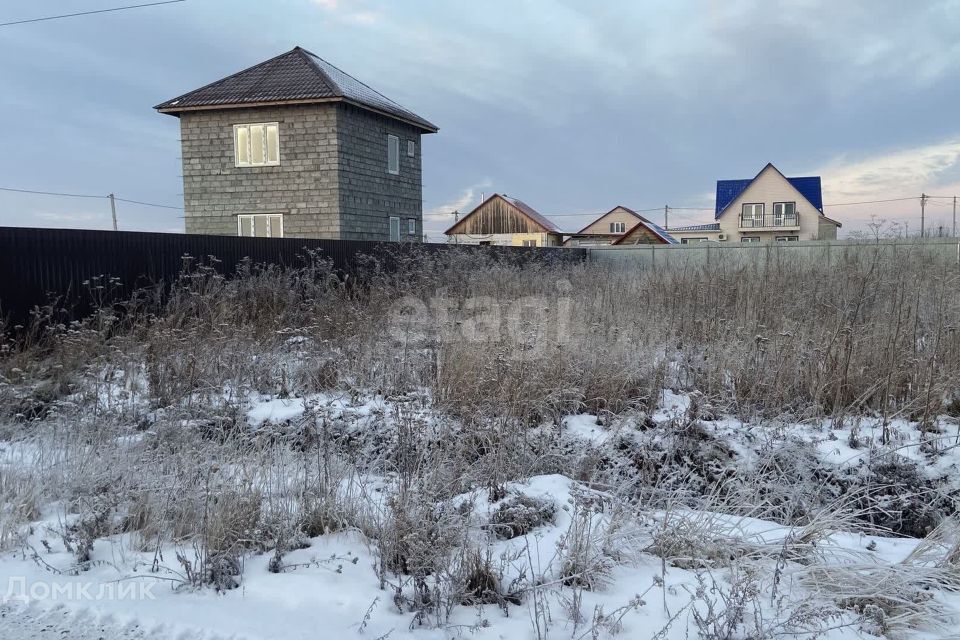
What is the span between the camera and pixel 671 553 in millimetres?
2752

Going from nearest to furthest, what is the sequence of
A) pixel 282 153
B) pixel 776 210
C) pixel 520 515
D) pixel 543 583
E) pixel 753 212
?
pixel 543 583, pixel 520 515, pixel 282 153, pixel 776 210, pixel 753 212

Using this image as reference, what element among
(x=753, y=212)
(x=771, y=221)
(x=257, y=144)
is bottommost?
(x=257, y=144)

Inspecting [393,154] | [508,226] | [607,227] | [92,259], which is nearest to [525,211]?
[508,226]

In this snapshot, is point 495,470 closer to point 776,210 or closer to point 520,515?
point 520,515

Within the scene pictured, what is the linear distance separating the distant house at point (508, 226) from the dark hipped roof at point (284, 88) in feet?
78.3

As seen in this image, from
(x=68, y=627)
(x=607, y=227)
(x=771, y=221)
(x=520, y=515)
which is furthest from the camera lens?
(x=607, y=227)

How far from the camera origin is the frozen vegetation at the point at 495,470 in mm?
2346

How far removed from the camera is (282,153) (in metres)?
16.6

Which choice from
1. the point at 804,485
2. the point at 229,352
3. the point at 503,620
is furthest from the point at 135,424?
the point at 804,485

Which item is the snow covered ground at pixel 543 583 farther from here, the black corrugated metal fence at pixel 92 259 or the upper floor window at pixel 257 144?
the upper floor window at pixel 257 144

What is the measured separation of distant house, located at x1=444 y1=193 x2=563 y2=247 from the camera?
Answer: 42.3m

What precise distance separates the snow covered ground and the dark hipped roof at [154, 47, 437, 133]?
590 inches

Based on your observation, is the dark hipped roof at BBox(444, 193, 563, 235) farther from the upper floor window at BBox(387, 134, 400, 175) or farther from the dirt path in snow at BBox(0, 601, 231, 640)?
the dirt path in snow at BBox(0, 601, 231, 640)

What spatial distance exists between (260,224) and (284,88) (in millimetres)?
3840
